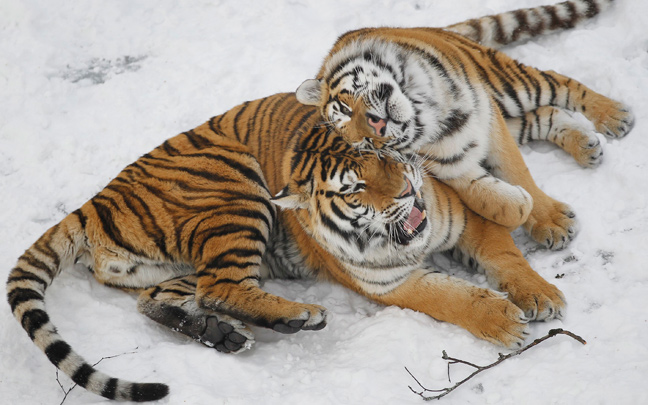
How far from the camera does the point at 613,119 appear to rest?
3.50 m

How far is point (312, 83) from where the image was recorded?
→ 3.11 m

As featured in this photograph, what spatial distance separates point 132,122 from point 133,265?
1589mm

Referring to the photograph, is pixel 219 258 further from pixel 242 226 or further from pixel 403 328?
pixel 403 328

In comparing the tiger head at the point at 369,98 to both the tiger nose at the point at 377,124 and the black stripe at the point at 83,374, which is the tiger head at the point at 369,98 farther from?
the black stripe at the point at 83,374

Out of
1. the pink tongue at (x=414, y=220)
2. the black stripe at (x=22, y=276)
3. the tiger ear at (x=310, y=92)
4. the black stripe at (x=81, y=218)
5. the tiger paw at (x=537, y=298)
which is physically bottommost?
the tiger paw at (x=537, y=298)

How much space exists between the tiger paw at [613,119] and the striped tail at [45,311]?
8.91 feet

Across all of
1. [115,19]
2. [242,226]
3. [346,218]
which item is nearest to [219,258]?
[242,226]

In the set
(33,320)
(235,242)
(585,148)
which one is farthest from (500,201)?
(33,320)

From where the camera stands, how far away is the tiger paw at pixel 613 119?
137 inches

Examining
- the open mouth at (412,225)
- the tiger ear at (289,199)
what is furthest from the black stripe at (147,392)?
the open mouth at (412,225)

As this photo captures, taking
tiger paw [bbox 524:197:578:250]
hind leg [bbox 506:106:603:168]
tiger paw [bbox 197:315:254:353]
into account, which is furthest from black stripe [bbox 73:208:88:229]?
hind leg [bbox 506:106:603:168]

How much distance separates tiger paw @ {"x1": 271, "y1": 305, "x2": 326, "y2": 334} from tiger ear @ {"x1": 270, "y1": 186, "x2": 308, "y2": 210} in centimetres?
50

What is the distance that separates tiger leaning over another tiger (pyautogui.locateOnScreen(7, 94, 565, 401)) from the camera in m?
2.79

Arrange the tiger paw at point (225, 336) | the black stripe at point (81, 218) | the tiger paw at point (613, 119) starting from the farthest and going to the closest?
the tiger paw at point (613, 119) < the black stripe at point (81, 218) < the tiger paw at point (225, 336)
